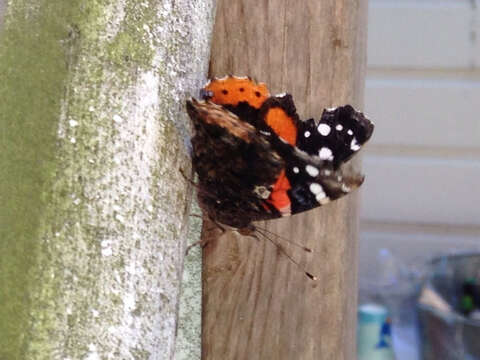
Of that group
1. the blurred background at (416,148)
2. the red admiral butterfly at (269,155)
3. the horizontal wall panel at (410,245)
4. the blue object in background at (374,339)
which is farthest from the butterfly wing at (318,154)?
the horizontal wall panel at (410,245)

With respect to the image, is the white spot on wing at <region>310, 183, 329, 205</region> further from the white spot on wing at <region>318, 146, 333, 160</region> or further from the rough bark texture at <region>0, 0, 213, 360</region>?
the rough bark texture at <region>0, 0, 213, 360</region>

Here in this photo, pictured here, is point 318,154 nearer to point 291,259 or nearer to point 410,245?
point 291,259

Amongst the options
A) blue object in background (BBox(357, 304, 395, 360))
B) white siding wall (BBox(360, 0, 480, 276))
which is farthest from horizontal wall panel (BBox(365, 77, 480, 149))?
blue object in background (BBox(357, 304, 395, 360))

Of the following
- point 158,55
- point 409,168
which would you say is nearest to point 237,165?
point 158,55

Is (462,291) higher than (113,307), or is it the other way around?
(462,291)

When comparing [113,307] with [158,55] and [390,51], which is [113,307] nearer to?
[158,55]

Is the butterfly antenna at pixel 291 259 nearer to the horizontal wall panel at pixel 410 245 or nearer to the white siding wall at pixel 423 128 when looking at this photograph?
the white siding wall at pixel 423 128

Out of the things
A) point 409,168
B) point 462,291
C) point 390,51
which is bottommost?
point 462,291

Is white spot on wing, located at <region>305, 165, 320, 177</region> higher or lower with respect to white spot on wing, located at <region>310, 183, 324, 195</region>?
higher
